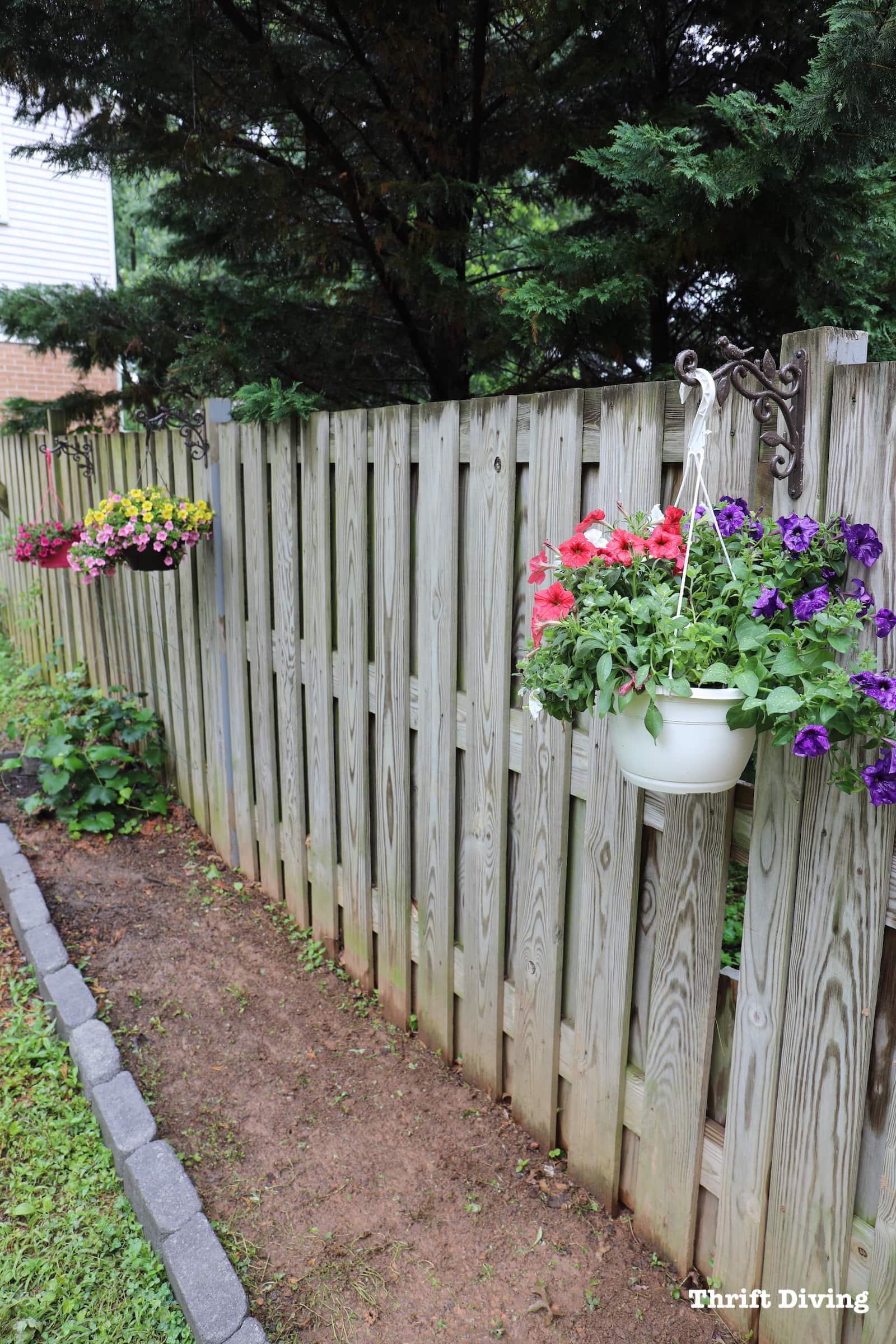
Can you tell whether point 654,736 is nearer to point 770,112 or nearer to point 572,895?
point 572,895

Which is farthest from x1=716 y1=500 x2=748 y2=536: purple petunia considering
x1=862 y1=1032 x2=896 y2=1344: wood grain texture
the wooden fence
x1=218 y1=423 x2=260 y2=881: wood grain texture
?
x1=218 y1=423 x2=260 y2=881: wood grain texture

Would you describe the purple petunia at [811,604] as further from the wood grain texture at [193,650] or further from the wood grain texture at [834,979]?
the wood grain texture at [193,650]

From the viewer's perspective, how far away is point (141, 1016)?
2.95 meters

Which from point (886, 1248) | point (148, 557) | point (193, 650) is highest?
point (148, 557)

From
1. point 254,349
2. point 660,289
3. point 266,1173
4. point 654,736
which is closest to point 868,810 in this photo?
point 654,736

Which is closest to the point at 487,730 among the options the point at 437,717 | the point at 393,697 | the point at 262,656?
the point at 437,717

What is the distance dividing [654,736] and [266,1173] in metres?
1.73

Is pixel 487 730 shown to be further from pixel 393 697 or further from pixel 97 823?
pixel 97 823

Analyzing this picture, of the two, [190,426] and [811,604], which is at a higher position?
[190,426]

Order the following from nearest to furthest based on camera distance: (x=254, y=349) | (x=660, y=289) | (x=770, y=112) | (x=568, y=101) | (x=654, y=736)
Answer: (x=654, y=736)
(x=770, y=112)
(x=660, y=289)
(x=568, y=101)
(x=254, y=349)

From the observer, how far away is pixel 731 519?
152 centimetres

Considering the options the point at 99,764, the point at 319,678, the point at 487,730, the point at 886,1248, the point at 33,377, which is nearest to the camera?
the point at 886,1248

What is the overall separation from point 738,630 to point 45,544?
417cm

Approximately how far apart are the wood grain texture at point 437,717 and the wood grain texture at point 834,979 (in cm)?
112
